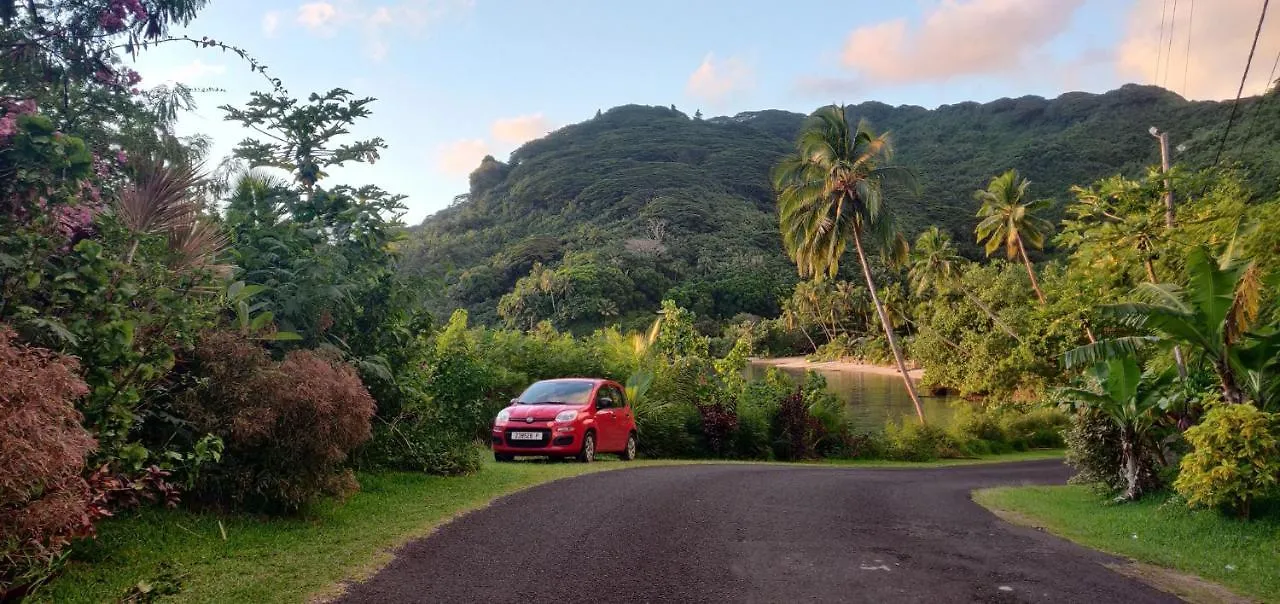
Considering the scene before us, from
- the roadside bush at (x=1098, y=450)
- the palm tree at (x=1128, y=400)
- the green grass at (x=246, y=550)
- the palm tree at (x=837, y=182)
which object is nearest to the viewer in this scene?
the green grass at (x=246, y=550)

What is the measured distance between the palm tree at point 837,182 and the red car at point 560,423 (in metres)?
16.7

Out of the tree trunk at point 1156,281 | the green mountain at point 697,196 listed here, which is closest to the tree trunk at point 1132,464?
the tree trunk at point 1156,281

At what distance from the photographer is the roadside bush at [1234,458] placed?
842 centimetres

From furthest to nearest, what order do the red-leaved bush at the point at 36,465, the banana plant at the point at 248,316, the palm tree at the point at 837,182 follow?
the palm tree at the point at 837,182 < the banana plant at the point at 248,316 < the red-leaved bush at the point at 36,465

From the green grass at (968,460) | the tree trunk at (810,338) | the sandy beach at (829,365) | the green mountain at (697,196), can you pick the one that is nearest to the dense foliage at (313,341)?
the green grass at (968,460)

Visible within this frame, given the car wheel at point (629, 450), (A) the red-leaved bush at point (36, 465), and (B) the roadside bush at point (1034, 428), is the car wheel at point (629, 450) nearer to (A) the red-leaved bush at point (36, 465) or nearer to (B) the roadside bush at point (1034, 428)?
(A) the red-leaved bush at point (36, 465)

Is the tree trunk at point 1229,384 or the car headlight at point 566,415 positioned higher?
the tree trunk at point 1229,384

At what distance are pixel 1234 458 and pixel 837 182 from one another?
71.3ft

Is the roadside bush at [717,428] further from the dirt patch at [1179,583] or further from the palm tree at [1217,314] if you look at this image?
the dirt patch at [1179,583]

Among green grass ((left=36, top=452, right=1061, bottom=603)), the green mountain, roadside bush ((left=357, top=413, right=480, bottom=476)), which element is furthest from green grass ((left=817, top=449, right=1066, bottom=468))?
the green mountain

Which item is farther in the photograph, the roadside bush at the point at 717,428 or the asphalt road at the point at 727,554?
the roadside bush at the point at 717,428

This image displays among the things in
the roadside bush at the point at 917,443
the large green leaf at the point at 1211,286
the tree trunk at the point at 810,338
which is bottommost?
the roadside bush at the point at 917,443

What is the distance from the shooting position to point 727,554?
669cm

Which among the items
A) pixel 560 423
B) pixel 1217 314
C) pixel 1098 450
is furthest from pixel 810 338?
pixel 1217 314
